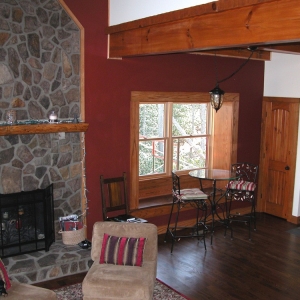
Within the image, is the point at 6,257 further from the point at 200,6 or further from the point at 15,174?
the point at 200,6

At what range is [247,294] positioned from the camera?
171 inches

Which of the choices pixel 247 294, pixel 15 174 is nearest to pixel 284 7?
pixel 247 294

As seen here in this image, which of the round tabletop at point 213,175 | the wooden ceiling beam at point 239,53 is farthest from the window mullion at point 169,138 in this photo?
the wooden ceiling beam at point 239,53

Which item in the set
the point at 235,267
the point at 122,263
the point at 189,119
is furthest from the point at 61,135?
the point at 235,267

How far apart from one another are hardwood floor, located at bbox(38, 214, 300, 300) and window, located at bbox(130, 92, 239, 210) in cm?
100

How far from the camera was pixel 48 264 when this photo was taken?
464 centimetres

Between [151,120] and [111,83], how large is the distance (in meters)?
1.11

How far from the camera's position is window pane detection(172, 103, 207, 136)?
6.61 meters

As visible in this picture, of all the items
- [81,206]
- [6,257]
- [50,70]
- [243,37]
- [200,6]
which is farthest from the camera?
[81,206]

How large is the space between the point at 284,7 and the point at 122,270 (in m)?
2.58

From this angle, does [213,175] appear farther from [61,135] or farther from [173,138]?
[61,135]

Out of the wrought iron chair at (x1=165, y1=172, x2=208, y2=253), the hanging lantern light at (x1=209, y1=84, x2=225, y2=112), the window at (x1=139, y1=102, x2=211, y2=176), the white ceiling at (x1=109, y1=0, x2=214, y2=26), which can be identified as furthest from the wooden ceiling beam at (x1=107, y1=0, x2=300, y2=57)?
the wrought iron chair at (x1=165, y1=172, x2=208, y2=253)

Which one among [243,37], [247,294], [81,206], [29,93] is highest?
[243,37]

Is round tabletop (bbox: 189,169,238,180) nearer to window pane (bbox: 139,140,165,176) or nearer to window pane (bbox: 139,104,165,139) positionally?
window pane (bbox: 139,140,165,176)
